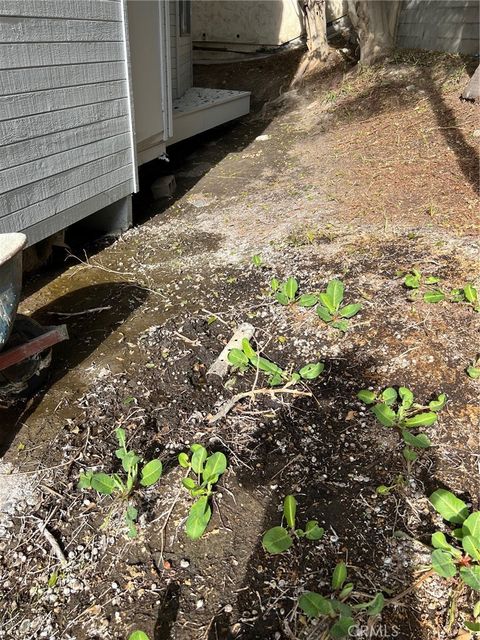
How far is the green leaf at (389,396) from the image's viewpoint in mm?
2373

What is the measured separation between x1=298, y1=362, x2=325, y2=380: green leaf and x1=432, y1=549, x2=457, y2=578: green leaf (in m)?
1.08

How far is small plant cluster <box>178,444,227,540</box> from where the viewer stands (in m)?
1.92

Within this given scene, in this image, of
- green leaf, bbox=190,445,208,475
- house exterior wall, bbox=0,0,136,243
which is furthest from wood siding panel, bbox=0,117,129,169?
green leaf, bbox=190,445,208,475

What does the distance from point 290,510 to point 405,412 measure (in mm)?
804

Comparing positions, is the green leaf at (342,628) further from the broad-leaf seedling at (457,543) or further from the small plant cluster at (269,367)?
the small plant cluster at (269,367)

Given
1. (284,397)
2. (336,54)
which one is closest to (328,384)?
(284,397)

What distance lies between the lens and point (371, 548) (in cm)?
179

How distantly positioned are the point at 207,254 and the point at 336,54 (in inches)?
291

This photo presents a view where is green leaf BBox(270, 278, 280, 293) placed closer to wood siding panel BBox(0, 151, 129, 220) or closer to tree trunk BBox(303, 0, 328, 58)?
wood siding panel BBox(0, 151, 129, 220)

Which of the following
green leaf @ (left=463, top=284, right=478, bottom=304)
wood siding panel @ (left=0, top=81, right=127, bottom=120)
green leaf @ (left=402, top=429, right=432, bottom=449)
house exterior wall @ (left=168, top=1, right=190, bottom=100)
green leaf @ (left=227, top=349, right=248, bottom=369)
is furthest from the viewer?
house exterior wall @ (left=168, top=1, right=190, bottom=100)

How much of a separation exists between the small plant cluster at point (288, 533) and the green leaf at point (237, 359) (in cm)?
97

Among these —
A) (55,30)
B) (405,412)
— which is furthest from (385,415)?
(55,30)

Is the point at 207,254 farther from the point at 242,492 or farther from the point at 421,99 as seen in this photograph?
the point at 421,99

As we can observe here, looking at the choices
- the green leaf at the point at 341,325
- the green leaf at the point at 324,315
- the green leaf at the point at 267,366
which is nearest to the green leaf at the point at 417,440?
the green leaf at the point at 267,366
